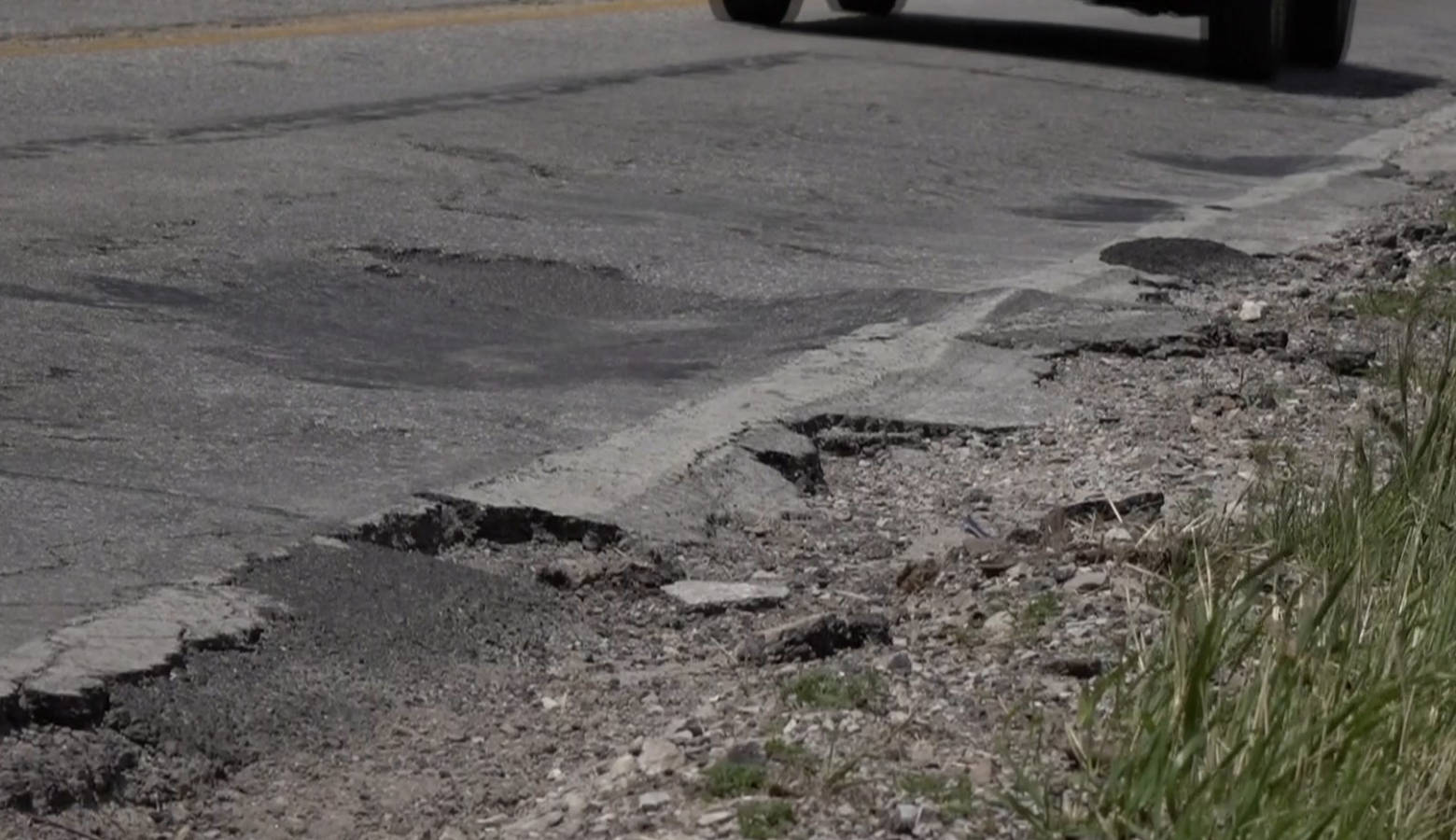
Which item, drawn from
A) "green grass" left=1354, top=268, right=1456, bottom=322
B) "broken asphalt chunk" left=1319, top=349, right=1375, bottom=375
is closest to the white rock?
"broken asphalt chunk" left=1319, top=349, right=1375, bottom=375

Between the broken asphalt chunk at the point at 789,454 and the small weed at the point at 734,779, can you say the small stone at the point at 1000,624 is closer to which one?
the small weed at the point at 734,779

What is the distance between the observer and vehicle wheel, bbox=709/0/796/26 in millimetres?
13516

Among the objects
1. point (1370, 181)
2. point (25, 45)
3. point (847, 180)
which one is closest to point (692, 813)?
point (847, 180)

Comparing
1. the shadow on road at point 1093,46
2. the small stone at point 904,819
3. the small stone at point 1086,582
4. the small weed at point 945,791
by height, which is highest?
the small weed at point 945,791

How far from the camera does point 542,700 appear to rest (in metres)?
3.27

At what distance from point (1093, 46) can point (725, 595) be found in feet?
34.3

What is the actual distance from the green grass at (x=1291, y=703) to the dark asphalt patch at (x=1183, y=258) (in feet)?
11.4

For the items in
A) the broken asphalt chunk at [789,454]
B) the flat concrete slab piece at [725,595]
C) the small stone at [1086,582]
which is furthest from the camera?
the broken asphalt chunk at [789,454]

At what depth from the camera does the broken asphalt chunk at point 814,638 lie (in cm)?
330

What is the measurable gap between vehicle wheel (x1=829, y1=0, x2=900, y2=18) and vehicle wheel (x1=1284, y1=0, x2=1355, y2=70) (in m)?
2.44

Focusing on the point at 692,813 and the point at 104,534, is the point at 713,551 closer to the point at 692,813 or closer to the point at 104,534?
the point at 104,534

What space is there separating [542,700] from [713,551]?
802mm

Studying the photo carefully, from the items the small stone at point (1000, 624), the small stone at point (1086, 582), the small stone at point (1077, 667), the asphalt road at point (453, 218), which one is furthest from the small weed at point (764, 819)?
the asphalt road at point (453, 218)

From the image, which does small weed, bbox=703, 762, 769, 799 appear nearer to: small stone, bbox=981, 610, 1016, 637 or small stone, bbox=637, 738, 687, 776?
small stone, bbox=637, 738, 687, 776
